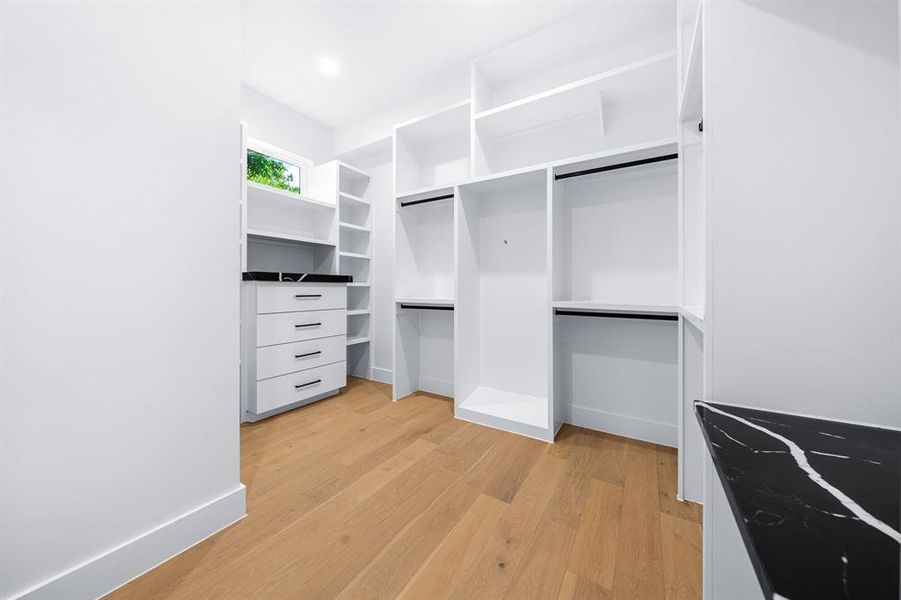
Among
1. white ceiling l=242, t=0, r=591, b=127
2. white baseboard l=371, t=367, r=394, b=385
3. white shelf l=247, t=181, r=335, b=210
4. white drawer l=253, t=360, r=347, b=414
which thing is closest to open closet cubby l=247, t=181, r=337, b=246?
white shelf l=247, t=181, r=335, b=210

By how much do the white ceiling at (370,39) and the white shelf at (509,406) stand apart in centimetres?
247

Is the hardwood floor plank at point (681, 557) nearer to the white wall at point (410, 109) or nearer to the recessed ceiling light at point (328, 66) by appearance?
the white wall at point (410, 109)

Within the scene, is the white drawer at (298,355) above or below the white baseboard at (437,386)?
above

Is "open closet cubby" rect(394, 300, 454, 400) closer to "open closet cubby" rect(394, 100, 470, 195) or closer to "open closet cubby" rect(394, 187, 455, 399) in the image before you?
"open closet cubby" rect(394, 187, 455, 399)

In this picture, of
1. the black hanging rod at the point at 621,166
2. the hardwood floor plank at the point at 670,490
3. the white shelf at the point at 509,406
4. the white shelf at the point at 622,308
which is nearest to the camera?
the hardwood floor plank at the point at 670,490

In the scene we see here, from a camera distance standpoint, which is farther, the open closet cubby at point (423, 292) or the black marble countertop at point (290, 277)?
the open closet cubby at point (423, 292)

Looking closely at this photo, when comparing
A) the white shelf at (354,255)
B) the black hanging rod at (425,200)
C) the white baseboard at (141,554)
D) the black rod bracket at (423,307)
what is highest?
the black hanging rod at (425,200)

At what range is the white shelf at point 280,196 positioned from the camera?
7.98ft

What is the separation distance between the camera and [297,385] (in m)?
2.38

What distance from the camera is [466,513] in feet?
4.35

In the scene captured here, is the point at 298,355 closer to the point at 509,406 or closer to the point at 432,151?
the point at 509,406

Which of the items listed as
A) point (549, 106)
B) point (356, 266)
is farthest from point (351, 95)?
point (549, 106)

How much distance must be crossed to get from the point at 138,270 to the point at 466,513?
149 cm

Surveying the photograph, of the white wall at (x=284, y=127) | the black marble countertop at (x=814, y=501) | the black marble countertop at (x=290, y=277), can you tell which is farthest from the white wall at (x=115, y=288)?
the white wall at (x=284, y=127)
